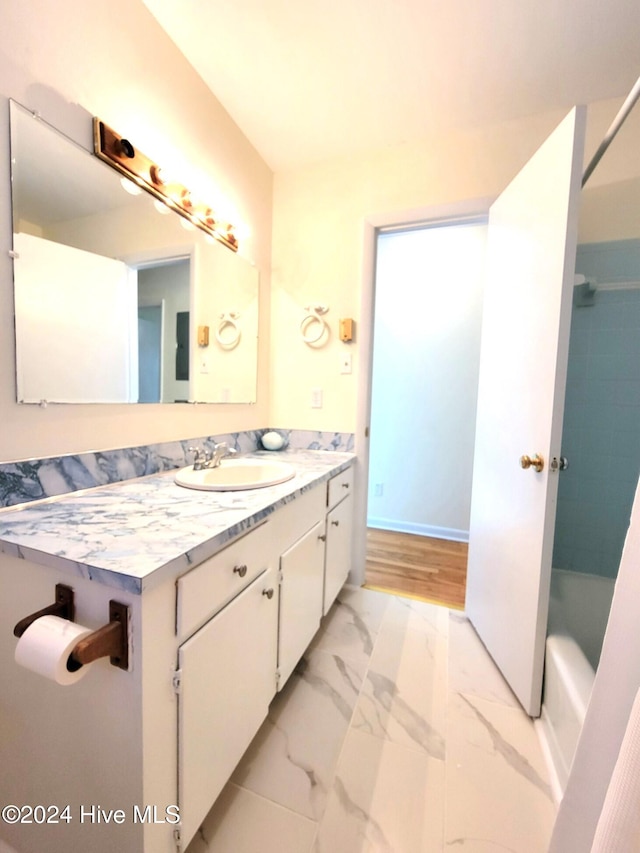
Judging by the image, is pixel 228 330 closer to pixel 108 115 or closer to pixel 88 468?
pixel 108 115

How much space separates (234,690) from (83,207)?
1.40 meters

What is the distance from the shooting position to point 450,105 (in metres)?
1.50

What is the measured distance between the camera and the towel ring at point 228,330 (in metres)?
1.64

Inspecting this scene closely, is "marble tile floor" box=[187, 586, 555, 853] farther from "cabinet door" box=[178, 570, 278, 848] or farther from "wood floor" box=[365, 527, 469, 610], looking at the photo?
"wood floor" box=[365, 527, 469, 610]

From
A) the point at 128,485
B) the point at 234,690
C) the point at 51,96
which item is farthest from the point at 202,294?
the point at 234,690

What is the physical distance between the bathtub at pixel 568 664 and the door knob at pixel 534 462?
584mm

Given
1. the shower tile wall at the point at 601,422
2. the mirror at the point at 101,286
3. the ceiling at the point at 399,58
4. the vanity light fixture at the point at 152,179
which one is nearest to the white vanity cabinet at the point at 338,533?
the mirror at the point at 101,286

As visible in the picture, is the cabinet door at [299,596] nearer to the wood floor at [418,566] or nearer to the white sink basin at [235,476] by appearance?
the white sink basin at [235,476]

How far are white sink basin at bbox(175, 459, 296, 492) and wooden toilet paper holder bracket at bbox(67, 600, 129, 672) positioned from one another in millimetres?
504

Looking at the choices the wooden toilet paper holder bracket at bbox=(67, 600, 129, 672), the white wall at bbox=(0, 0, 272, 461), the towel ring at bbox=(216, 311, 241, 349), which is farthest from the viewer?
the towel ring at bbox=(216, 311, 241, 349)

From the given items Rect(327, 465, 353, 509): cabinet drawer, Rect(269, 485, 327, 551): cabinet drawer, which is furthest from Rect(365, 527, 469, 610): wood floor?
Rect(269, 485, 327, 551): cabinet drawer

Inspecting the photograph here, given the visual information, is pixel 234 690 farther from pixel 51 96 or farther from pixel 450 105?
pixel 450 105

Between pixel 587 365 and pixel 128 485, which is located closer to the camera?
pixel 128 485

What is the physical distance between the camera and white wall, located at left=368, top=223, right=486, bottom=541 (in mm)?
2649
